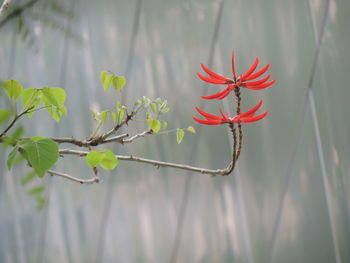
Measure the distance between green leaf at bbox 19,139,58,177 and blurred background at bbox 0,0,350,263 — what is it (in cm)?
220

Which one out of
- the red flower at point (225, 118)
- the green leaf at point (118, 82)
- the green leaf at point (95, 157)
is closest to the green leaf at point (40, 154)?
the green leaf at point (95, 157)

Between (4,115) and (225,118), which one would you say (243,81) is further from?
(4,115)

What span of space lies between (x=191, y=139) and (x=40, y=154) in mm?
3111

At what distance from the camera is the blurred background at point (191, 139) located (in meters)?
3.00

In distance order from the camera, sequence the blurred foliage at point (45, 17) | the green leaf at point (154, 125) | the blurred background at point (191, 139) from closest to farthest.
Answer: the green leaf at point (154, 125) < the blurred background at point (191, 139) < the blurred foliage at point (45, 17)

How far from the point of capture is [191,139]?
371cm

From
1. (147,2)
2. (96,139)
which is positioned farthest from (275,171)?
(96,139)

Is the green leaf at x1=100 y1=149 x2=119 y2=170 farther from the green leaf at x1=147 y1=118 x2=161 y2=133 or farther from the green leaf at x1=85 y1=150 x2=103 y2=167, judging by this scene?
the green leaf at x1=147 y1=118 x2=161 y2=133

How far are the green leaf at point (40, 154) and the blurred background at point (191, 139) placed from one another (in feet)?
7.23

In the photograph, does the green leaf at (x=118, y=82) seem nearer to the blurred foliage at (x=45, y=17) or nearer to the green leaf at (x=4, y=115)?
the green leaf at (x=4, y=115)

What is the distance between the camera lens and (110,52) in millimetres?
4270

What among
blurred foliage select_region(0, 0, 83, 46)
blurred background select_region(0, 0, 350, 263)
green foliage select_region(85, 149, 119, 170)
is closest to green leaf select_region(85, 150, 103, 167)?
green foliage select_region(85, 149, 119, 170)

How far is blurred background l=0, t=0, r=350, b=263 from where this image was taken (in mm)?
2998

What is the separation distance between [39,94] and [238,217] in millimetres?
2817
